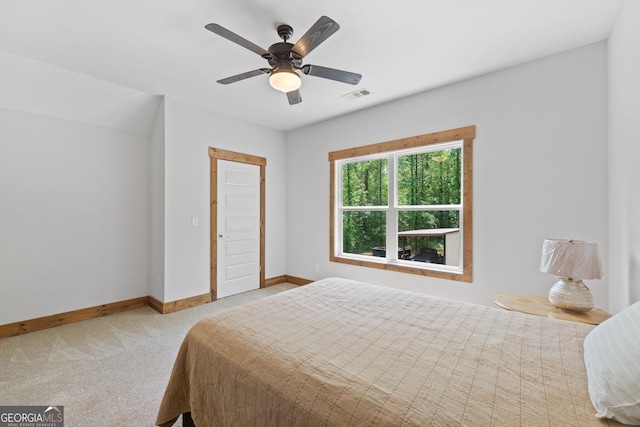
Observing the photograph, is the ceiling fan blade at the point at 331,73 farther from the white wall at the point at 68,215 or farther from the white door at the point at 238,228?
the white wall at the point at 68,215

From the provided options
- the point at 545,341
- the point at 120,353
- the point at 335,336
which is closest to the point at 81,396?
the point at 120,353

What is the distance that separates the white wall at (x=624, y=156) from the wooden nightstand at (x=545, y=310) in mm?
215

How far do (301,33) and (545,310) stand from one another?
2.74 metres

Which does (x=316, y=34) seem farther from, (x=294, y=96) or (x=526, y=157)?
(x=526, y=157)

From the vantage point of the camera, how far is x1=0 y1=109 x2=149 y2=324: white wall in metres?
2.88

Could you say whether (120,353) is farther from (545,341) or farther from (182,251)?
(545,341)

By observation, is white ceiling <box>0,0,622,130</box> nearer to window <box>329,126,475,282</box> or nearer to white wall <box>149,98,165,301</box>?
white wall <box>149,98,165,301</box>

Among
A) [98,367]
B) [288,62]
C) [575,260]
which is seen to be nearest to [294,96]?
[288,62]

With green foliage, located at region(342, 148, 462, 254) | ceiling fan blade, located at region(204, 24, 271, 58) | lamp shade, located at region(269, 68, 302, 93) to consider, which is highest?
ceiling fan blade, located at region(204, 24, 271, 58)

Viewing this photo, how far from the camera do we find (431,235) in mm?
3443

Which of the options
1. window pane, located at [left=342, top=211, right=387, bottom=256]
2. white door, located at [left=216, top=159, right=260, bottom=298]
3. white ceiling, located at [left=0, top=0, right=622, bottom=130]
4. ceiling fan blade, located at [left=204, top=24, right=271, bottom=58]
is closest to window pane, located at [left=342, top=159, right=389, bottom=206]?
window pane, located at [left=342, top=211, right=387, bottom=256]

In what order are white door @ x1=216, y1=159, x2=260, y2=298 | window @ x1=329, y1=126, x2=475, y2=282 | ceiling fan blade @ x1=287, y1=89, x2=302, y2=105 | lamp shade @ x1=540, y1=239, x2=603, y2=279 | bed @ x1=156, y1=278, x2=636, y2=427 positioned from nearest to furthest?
bed @ x1=156, y1=278, x2=636, y2=427, lamp shade @ x1=540, y1=239, x2=603, y2=279, ceiling fan blade @ x1=287, y1=89, x2=302, y2=105, window @ x1=329, y1=126, x2=475, y2=282, white door @ x1=216, y1=159, x2=260, y2=298

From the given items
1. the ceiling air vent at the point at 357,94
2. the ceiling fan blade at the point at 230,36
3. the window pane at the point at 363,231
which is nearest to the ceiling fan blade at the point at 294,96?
the ceiling fan blade at the point at 230,36

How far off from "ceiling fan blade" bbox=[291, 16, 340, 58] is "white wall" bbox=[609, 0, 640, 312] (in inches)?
68.8
